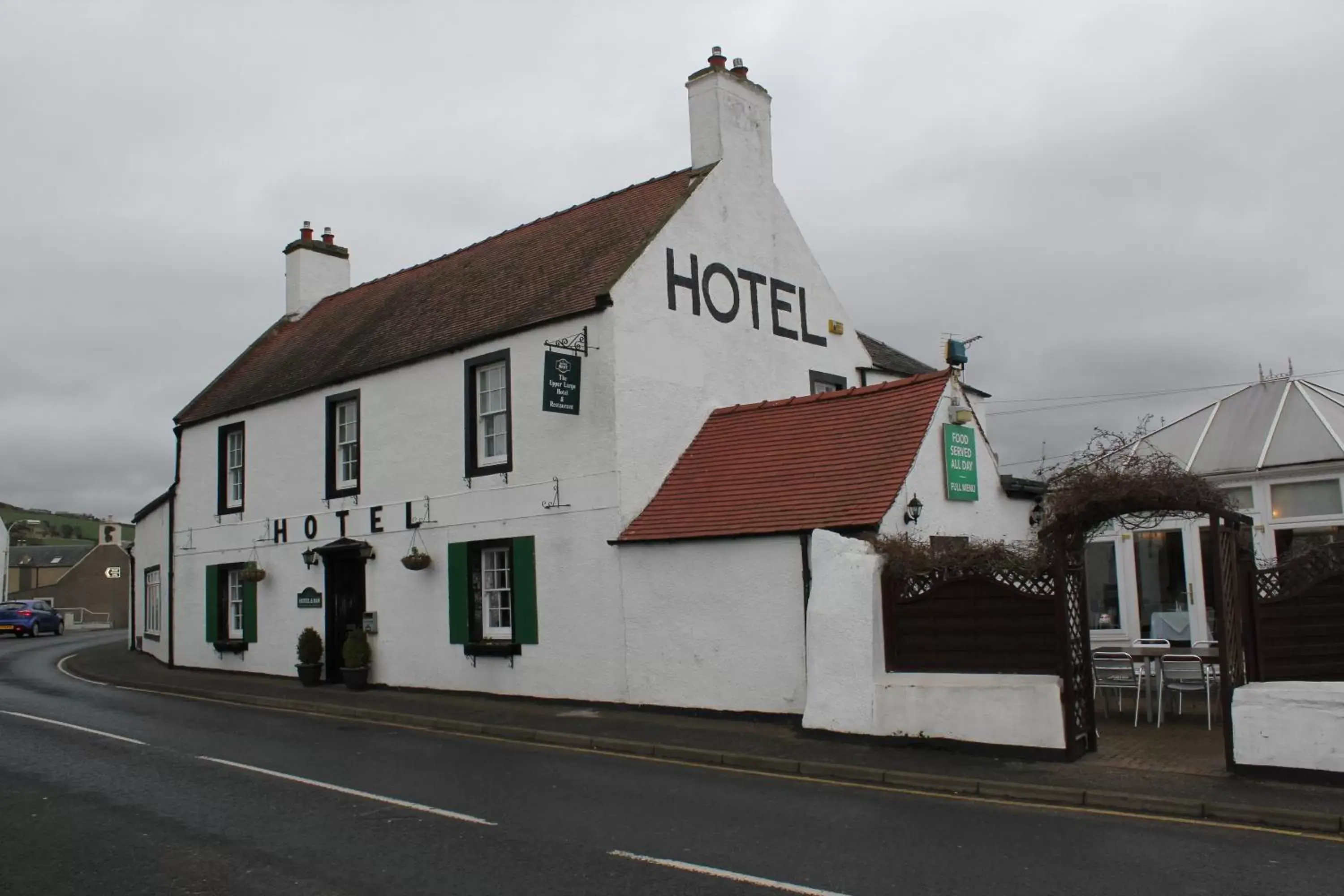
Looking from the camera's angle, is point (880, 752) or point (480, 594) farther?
point (480, 594)

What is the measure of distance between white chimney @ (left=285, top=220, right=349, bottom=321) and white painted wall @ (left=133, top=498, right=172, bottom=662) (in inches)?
230

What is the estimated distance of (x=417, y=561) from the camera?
1775 centimetres

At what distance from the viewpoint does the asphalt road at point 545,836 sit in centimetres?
690

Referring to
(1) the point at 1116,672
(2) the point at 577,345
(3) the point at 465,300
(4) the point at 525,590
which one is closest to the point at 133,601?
(3) the point at 465,300

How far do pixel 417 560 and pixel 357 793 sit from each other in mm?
8079

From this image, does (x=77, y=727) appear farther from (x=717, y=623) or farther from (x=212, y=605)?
(x=212, y=605)

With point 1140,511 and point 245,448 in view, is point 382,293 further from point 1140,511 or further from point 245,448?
point 1140,511

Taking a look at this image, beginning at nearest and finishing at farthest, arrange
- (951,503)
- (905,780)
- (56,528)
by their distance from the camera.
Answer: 1. (905,780)
2. (951,503)
3. (56,528)

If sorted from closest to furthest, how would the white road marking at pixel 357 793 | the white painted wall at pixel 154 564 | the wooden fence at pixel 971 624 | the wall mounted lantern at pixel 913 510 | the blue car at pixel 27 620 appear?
the white road marking at pixel 357 793 < the wooden fence at pixel 971 624 < the wall mounted lantern at pixel 913 510 < the white painted wall at pixel 154 564 < the blue car at pixel 27 620

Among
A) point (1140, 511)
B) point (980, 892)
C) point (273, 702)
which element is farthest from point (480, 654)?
point (980, 892)

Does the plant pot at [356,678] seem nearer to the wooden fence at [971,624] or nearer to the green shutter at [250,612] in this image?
the green shutter at [250,612]

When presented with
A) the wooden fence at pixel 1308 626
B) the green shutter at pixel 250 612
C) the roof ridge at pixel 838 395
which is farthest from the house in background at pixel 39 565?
the wooden fence at pixel 1308 626

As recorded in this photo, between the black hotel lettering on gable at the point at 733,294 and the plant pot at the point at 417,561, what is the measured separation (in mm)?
5725

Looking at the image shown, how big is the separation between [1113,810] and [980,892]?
2.99 meters
